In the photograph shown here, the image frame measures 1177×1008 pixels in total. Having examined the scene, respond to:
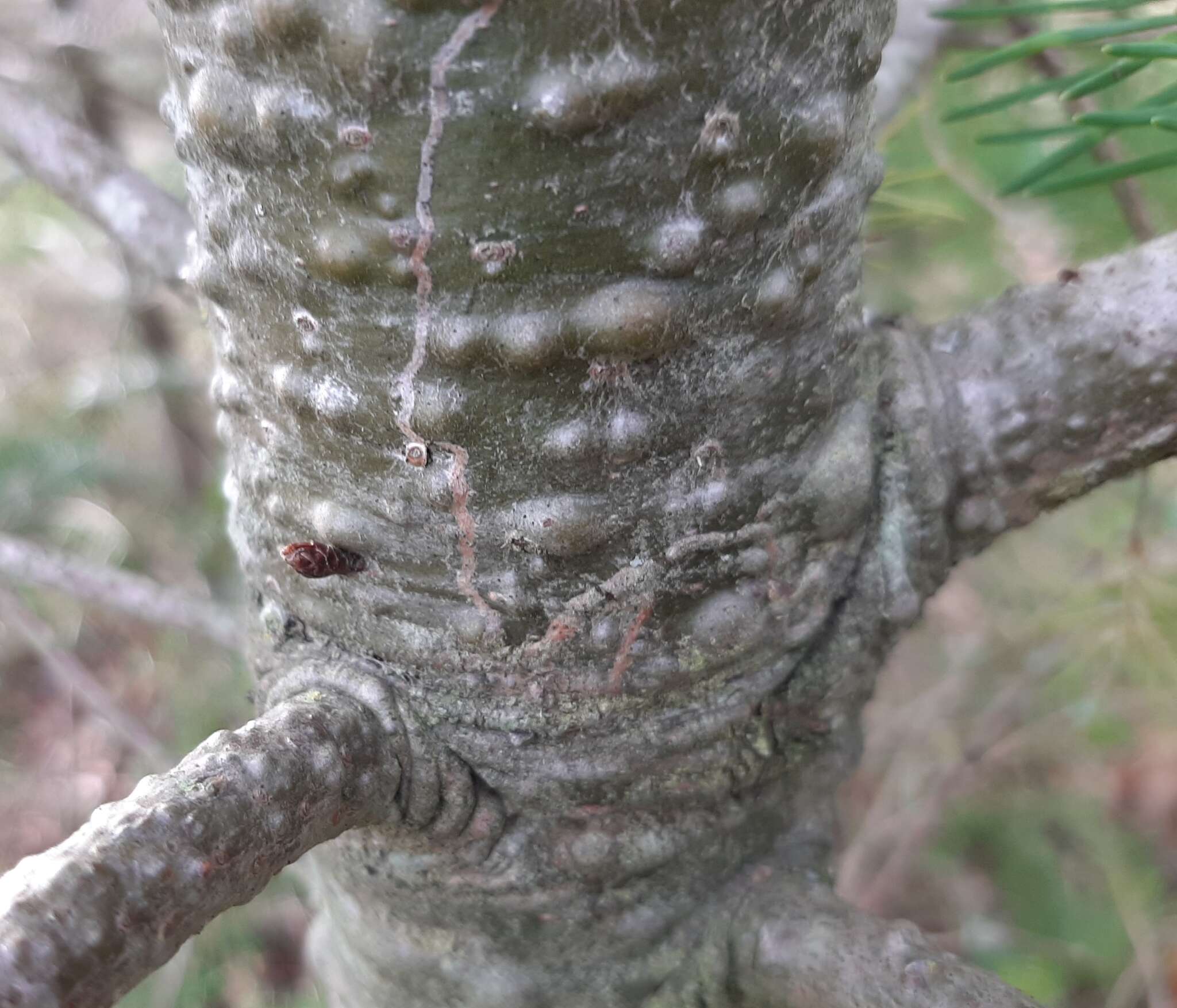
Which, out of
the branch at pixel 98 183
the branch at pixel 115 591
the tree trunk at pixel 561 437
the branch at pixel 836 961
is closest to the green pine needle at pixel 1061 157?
the tree trunk at pixel 561 437

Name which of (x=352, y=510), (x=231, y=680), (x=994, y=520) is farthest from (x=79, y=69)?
(x=994, y=520)

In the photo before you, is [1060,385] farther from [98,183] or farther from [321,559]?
[98,183]

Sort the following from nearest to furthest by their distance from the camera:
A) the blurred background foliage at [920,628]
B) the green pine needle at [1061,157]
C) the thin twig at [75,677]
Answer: the green pine needle at [1061,157]
the blurred background foliage at [920,628]
the thin twig at [75,677]

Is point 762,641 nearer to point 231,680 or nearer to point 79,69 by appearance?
point 231,680

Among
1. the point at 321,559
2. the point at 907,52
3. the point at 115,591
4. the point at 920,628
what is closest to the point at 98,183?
the point at 115,591

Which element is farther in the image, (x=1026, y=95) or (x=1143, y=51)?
(x=1026, y=95)

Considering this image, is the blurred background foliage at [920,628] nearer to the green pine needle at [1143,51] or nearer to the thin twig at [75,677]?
the thin twig at [75,677]
